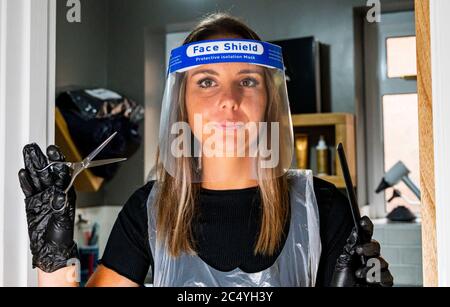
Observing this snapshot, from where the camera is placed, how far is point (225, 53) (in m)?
0.62

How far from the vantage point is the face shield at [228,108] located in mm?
645

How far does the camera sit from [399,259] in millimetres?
832

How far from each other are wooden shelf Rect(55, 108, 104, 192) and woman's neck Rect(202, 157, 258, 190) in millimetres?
731

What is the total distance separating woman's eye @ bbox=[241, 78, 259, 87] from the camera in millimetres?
671

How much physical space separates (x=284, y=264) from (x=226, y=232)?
0.10 m

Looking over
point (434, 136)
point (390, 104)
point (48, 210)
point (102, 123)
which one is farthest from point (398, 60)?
point (102, 123)

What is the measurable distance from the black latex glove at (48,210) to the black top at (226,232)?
0.52 feet

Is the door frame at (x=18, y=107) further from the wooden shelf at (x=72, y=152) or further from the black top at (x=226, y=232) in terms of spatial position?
the wooden shelf at (x=72, y=152)

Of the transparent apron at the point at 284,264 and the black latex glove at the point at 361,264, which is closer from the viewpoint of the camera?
the black latex glove at the point at 361,264

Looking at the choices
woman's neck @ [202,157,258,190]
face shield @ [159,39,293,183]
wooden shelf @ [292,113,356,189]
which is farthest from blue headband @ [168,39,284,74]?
wooden shelf @ [292,113,356,189]

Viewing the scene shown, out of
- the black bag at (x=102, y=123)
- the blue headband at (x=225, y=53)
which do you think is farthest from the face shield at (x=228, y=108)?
the black bag at (x=102, y=123)

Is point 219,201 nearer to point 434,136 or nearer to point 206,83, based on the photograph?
point 206,83

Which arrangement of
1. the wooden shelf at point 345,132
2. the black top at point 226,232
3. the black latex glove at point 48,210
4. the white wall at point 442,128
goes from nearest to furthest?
1. the white wall at point 442,128
2. the black latex glove at point 48,210
3. the black top at point 226,232
4. the wooden shelf at point 345,132

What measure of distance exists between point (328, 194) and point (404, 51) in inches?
9.9
